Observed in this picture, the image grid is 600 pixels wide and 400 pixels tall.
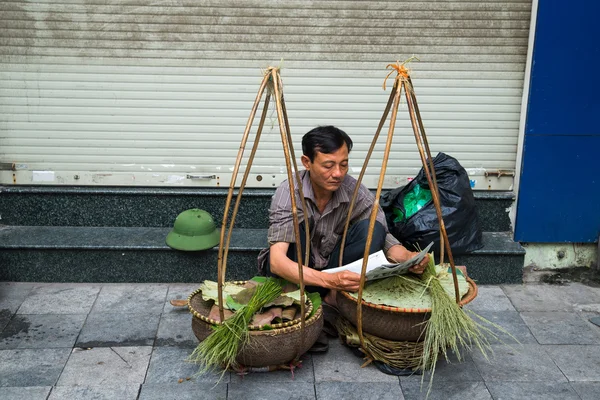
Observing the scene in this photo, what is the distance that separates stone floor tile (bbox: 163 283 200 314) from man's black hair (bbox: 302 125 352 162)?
4.35 ft

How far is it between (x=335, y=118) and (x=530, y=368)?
2088 millimetres

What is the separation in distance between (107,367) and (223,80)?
2087 millimetres

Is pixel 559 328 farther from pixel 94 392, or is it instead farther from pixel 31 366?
pixel 31 366

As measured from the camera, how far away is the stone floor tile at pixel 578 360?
11.0 ft

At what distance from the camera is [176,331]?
12.2ft

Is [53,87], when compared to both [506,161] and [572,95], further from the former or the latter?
[572,95]

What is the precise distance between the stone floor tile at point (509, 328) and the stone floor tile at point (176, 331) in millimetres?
1677

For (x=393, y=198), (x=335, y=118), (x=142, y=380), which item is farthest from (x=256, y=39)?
(x=142, y=380)

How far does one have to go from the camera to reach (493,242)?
180 inches

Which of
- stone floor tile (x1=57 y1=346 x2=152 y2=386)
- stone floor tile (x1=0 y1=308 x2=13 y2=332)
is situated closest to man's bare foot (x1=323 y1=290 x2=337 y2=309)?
stone floor tile (x1=57 y1=346 x2=152 y2=386)

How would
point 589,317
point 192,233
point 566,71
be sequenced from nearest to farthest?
point 589,317, point 192,233, point 566,71

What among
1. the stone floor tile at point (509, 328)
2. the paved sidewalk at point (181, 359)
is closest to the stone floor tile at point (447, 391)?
the paved sidewalk at point (181, 359)

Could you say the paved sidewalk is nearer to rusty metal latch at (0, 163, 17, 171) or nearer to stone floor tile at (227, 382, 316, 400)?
stone floor tile at (227, 382, 316, 400)

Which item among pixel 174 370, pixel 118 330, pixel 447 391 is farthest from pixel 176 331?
pixel 447 391
